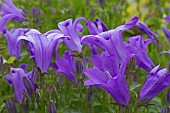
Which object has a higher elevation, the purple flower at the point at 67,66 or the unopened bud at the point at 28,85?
the purple flower at the point at 67,66

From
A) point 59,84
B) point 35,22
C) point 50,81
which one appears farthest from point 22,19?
point 50,81

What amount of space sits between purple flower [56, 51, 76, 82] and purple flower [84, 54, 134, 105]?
0.34 m

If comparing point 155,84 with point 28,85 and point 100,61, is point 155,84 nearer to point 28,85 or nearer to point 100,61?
point 100,61

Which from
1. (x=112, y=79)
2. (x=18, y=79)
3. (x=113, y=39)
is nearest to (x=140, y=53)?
(x=113, y=39)

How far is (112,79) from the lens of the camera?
1.13 m

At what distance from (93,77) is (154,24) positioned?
137 cm

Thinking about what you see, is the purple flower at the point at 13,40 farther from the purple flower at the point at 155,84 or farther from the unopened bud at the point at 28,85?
the purple flower at the point at 155,84

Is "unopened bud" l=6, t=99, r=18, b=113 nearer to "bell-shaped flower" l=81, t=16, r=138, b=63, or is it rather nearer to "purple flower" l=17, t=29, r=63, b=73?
"purple flower" l=17, t=29, r=63, b=73

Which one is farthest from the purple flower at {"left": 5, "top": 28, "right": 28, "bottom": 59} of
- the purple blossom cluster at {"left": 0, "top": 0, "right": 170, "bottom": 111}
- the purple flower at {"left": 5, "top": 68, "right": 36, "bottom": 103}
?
the purple flower at {"left": 5, "top": 68, "right": 36, "bottom": 103}

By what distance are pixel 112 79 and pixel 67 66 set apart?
0.42m

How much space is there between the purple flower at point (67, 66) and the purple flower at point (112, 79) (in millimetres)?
336

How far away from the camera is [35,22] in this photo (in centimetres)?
199

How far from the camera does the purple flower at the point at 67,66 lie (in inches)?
59.2

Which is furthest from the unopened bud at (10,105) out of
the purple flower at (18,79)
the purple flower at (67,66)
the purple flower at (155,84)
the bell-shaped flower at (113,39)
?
the purple flower at (155,84)
